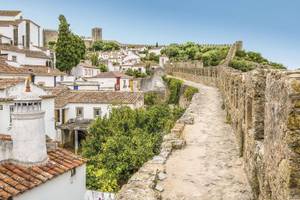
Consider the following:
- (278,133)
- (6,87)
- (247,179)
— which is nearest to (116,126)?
(6,87)

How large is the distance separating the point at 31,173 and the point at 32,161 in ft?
1.54

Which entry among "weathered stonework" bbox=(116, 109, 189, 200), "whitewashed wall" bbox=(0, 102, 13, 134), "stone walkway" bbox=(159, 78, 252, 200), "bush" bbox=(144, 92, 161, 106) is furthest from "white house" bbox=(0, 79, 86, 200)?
"bush" bbox=(144, 92, 161, 106)

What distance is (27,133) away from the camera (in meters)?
9.93

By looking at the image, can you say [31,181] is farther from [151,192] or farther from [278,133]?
[278,133]

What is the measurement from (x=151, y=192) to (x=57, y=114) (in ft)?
74.3

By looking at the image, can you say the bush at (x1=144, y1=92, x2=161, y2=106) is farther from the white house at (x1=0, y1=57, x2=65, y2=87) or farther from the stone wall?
the stone wall

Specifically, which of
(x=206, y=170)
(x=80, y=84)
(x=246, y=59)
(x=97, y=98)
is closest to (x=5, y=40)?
(x=80, y=84)

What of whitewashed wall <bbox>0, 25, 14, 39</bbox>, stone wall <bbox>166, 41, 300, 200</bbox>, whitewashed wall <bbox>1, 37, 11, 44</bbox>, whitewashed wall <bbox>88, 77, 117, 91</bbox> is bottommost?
whitewashed wall <bbox>88, 77, 117, 91</bbox>

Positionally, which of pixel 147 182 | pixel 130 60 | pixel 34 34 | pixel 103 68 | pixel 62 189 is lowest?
pixel 62 189

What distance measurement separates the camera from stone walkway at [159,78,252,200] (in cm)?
688

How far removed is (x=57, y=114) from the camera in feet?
92.2

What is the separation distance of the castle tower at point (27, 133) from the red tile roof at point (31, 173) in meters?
0.25

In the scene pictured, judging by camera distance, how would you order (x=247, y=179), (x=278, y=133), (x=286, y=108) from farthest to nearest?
(x=247, y=179)
(x=278, y=133)
(x=286, y=108)

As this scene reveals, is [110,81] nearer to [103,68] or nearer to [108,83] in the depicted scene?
[108,83]
